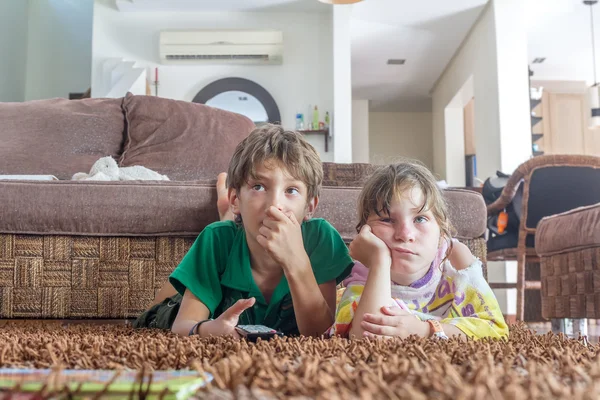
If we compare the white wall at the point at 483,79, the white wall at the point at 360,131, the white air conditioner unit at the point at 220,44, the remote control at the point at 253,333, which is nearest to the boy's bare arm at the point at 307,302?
the remote control at the point at 253,333

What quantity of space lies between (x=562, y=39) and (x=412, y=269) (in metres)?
5.50

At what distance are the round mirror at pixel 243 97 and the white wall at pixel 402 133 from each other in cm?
347

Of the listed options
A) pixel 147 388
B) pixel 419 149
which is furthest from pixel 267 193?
pixel 419 149

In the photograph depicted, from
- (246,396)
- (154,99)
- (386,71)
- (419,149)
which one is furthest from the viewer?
(419,149)

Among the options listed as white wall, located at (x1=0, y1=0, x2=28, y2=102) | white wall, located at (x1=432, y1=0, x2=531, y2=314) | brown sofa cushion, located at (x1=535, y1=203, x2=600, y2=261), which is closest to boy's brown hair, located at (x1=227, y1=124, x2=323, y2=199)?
brown sofa cushion, located at (x1=535, y1=203, x2=600, y2=261)

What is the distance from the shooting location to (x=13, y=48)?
17.9ft

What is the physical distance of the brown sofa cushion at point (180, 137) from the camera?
225cm

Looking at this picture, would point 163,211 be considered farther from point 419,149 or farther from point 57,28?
point 419,149

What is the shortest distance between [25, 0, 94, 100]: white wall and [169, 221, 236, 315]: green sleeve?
17.5 feet

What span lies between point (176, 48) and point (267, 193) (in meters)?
4.34

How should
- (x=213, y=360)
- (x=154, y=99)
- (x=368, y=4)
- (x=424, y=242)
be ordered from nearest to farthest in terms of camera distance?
(x=213, y=360), (x=424, y=242), (x=154, y=99), (x=368, y=4)

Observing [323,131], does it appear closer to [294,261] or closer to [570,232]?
[570,232]

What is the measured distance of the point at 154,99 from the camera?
2.52 metres

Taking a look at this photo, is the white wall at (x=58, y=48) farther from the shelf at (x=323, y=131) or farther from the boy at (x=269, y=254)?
the boy at (x=269, y=254)
